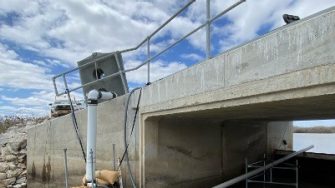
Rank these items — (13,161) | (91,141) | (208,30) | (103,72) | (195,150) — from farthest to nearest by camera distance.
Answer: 1. (13,161)
2. (103,72)
3. (195,150)
4. (91,141)
5. (208,30)

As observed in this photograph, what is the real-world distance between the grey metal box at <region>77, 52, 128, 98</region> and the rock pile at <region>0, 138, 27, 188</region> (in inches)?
214

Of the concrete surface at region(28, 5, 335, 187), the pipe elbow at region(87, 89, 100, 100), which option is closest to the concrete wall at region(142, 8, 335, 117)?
the concrete surface at region(28, 5, 335, 187)

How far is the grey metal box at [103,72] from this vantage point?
29.7 ft

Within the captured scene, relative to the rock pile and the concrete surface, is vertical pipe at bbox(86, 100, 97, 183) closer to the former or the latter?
the concrete surface

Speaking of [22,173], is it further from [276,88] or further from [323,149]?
[276,88]

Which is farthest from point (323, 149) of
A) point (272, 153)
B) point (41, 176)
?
point (41, 176)

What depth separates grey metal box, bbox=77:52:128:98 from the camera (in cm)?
904

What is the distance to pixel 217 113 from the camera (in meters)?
6.50

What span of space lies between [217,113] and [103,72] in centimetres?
383

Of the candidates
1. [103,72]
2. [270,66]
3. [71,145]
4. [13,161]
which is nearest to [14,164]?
[13,161]

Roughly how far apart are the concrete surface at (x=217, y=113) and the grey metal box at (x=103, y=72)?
0.73 metres

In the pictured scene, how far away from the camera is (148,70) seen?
24.8 feet

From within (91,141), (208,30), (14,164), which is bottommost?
(14,164)

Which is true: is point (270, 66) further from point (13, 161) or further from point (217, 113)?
point (13, 161)
